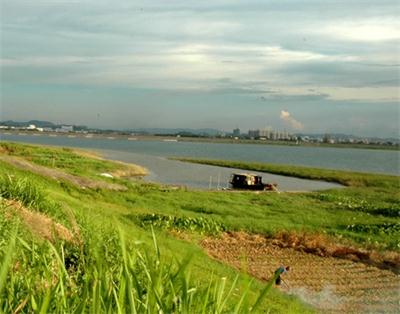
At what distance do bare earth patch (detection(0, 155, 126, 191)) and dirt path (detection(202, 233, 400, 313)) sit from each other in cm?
888

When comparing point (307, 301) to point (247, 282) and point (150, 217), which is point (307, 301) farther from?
point (247, 282)

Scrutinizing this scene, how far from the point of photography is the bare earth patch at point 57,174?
2609 centimetres

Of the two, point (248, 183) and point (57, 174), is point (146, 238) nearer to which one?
point (57, 174)

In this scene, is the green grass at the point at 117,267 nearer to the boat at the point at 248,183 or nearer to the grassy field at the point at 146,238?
the grassy field at the point at 146,238


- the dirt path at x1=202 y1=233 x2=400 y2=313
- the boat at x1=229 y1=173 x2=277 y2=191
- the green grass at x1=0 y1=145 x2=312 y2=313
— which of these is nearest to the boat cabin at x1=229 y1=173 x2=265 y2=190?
the boat at x1=229 y1=173 x2=277 y2=191

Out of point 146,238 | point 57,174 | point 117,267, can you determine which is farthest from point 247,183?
point 117,267

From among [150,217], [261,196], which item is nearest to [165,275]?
[150,217]

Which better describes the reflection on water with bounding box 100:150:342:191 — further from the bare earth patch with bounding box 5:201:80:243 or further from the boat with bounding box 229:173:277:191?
the bare earth patch with bounding box 5:201:80:243

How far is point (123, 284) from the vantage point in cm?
300

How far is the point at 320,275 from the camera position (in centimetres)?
1880

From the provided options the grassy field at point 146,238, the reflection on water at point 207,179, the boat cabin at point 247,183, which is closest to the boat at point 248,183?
the boat cabin at point 247,183

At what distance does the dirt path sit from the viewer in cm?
1619

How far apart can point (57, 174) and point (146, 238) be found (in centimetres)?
1295

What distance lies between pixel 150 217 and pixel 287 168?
52219mm
